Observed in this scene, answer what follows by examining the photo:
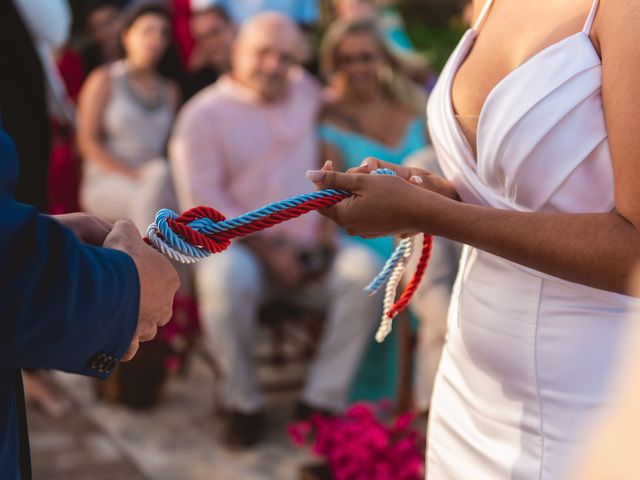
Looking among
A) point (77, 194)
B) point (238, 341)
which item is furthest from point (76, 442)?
point (77, 194)

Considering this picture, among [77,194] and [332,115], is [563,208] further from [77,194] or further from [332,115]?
[77,194]

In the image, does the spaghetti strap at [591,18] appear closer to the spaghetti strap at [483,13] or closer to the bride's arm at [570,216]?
the bride's arm at [570,216]

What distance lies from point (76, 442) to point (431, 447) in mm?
2648

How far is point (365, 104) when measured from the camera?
4723 mm

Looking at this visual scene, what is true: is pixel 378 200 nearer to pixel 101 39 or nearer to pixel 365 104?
pixel 365 104

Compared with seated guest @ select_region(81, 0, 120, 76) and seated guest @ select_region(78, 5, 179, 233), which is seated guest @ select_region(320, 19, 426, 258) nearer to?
seated guest @ select_region(78, 5, 179, 233)

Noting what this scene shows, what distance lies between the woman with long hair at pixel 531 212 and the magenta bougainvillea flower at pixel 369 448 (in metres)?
1.02

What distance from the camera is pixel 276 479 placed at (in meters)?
3.79

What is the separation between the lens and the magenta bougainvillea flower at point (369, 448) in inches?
109

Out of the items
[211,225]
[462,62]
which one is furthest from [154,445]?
[462,62]

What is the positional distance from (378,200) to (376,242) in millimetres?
2867

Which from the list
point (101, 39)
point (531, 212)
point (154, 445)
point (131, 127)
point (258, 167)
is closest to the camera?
point (531, 212)

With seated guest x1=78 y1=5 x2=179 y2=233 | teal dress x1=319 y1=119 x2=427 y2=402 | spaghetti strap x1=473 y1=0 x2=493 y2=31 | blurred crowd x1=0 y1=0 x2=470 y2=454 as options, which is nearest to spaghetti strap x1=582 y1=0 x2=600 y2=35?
spaghetti strap x1=473 y1=0 x2=493 y2=31

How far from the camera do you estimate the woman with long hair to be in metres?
1.43
